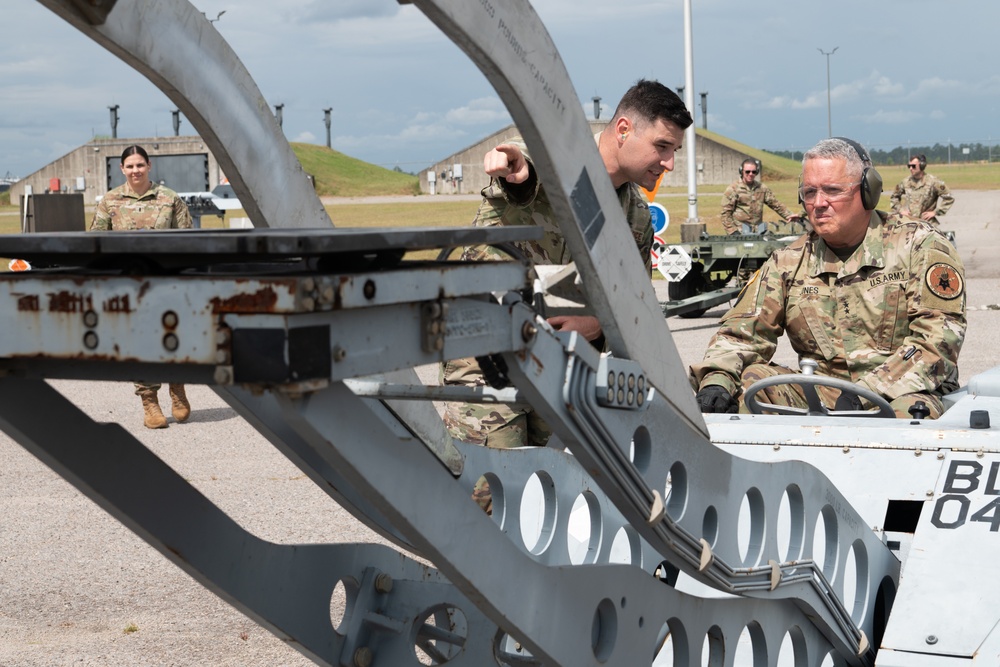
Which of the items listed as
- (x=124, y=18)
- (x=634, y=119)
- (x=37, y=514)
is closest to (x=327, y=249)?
(x=124, y=18)

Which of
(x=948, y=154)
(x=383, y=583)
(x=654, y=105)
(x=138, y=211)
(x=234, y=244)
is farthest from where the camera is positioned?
(x=948, y=154)

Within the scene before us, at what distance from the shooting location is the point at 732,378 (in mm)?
4859

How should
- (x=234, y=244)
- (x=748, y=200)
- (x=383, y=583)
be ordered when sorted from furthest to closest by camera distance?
1. (x=748, y=200)
2. (x=383, y=583)
3. (x=234, y=244)

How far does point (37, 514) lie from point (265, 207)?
5115mm

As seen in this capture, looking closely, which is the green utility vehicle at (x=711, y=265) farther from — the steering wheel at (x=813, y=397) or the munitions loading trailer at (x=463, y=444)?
the munitions loading trailer at (x=463, y=444)

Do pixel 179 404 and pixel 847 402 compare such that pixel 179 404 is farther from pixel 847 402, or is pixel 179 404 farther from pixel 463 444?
pixel 463 444

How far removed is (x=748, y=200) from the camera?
20922mm

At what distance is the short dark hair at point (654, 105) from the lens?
396 centimetres

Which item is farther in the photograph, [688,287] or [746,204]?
[746,204]

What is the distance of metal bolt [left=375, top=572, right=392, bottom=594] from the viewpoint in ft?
10.2

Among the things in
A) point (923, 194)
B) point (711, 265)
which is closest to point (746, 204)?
point (711, 265)

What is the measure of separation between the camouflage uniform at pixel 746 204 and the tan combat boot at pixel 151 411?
42.3ft

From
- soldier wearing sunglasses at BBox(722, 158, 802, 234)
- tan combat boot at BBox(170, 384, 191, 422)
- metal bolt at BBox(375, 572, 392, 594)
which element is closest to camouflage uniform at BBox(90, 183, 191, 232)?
tan combat boot at BBox(170, 384, 191, 422)

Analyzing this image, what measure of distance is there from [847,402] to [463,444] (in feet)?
6.20
